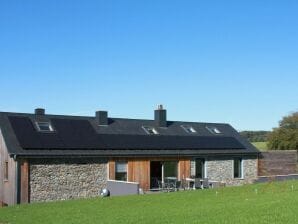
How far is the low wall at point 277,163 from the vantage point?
37.7 meters

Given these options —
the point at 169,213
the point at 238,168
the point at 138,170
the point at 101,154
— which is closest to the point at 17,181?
the point at 101,154

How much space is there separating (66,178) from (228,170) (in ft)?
40.2

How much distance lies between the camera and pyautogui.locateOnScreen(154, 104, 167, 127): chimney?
35.5 m

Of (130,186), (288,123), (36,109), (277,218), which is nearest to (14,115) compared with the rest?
(36,109)

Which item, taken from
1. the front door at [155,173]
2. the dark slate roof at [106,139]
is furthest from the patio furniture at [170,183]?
the dark slate roof at [106,139]

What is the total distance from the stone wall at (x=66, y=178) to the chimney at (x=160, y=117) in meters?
7.04

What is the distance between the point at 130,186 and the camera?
27.2m

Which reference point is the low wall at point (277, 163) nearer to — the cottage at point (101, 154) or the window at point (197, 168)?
the cottage at point (101, 154)

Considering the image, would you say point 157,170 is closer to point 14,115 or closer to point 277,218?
point 14,115

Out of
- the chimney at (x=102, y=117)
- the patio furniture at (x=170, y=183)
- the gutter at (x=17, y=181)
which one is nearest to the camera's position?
the gutter at (x=17, y=181)

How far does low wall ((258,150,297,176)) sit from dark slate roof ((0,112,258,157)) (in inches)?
63.4

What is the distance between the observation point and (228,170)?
1382 inches

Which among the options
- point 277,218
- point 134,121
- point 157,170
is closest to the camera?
point 277,218

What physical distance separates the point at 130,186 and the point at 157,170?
496 centimetres
